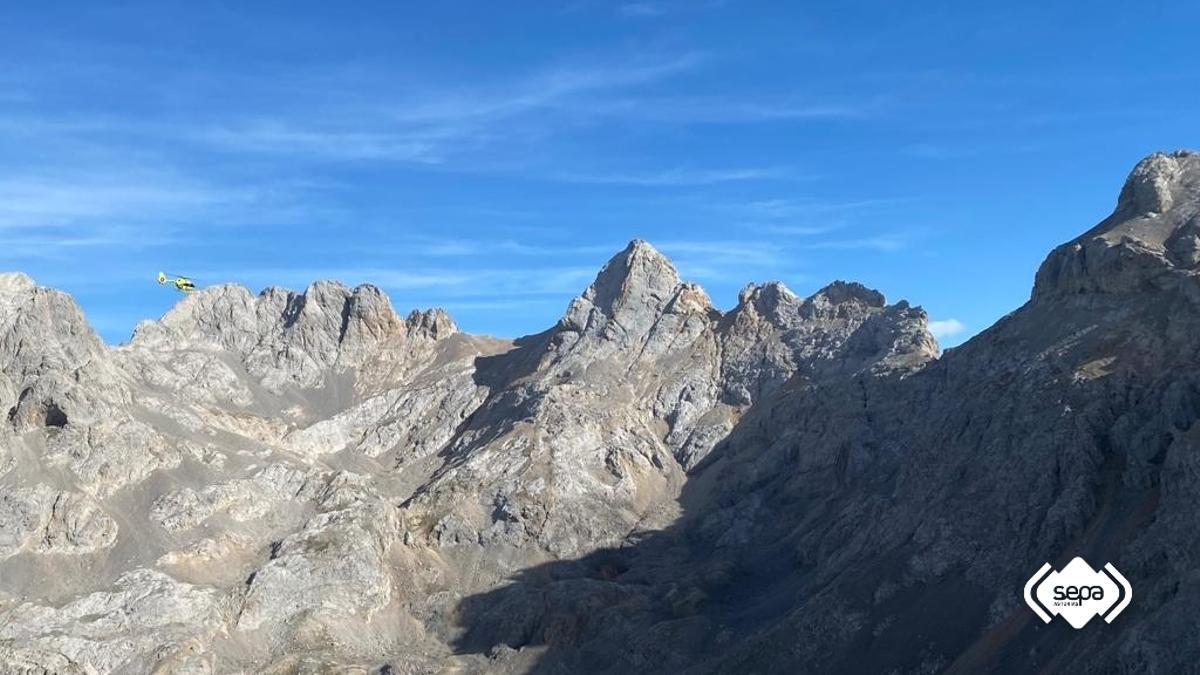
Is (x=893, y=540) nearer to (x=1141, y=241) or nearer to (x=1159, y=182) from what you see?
(x=1141, y=241)

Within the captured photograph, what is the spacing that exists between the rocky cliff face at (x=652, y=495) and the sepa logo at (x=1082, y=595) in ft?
5.18

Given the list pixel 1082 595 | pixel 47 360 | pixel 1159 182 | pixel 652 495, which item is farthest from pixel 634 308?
pixel 1082 595

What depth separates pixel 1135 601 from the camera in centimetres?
7794

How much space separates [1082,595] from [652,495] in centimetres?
8701

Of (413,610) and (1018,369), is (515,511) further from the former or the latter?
(1018,369)

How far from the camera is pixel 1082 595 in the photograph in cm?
7500

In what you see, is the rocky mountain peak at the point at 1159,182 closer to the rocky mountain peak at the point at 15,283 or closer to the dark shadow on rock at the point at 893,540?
the dark shadow on rock at the point at 893,540

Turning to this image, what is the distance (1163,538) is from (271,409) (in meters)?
141

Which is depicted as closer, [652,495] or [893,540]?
[893,540]

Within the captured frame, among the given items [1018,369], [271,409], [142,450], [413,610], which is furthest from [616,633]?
[271,409]

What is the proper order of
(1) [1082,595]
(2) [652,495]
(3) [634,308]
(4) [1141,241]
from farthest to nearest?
(3) [634,308] < (2) [652,495] < (4) [1141,241] < (1) [1082,595]

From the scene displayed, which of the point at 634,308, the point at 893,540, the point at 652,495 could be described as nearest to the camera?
the point at 893,540

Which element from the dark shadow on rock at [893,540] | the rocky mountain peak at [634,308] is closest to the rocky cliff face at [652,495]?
the dark shadow on rock at [893,540]

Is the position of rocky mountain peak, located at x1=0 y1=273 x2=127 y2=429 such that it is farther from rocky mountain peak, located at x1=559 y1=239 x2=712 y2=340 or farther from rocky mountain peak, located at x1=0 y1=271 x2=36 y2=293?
rocky mountain peak, located at x1=559 y1=239 x2=712 y2=340
